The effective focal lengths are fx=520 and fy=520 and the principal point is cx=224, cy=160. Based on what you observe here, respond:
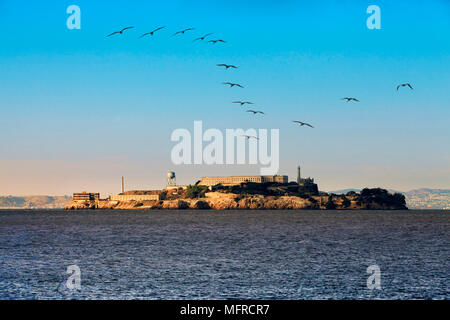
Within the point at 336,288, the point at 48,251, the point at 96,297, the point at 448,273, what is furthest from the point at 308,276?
the point at 48,251

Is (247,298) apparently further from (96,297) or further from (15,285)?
(15,285)

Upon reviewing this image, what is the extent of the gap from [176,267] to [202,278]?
291 inches

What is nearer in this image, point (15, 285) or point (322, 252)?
point (15, 285)

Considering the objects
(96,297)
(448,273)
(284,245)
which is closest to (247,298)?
(96,297)

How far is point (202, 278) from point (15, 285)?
1398cm

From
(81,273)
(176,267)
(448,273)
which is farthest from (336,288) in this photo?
(81,273)

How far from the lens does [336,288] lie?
3691 cm

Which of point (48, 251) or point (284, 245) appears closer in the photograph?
point (48, 251)
